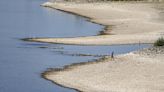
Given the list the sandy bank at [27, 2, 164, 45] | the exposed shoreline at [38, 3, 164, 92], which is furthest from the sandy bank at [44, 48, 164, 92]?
the sandy bank at [27, 2, 164, 45]

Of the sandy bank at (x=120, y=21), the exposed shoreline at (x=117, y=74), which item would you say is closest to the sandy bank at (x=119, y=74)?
the exposed shoreline at (x=117, y=74)

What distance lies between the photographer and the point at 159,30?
56562mm

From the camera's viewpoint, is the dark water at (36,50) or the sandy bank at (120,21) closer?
the dark water at (36,50)

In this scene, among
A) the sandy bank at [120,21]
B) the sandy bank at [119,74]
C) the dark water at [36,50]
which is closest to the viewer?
the sandy bank at [119,74]

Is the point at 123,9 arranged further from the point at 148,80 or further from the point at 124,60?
the point at 148,80

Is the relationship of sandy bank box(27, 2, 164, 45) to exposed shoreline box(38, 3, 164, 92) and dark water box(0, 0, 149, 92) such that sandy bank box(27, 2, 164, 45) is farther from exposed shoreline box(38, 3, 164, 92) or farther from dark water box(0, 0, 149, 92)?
exposed shoreline box(38, 3, 164, 92)

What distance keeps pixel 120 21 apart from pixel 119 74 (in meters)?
36.7

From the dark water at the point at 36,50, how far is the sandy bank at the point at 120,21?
241 centimetres

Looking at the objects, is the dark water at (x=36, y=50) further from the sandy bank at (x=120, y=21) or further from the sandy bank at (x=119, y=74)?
the sandy bank at (x=120, y=21)

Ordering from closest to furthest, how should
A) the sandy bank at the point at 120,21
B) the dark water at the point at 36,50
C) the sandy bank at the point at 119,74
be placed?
the sandy bank at the point at 119,74 → the dark water at the point at 36,50 → the sandy bank at the point at 120,21

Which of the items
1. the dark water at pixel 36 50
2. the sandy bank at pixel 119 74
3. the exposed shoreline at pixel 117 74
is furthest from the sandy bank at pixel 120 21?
the sandy bank at pixel 119 74

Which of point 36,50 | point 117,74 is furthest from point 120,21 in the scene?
point 117,74

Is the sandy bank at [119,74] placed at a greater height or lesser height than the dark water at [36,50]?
greater

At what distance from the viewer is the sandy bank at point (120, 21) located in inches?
1967
